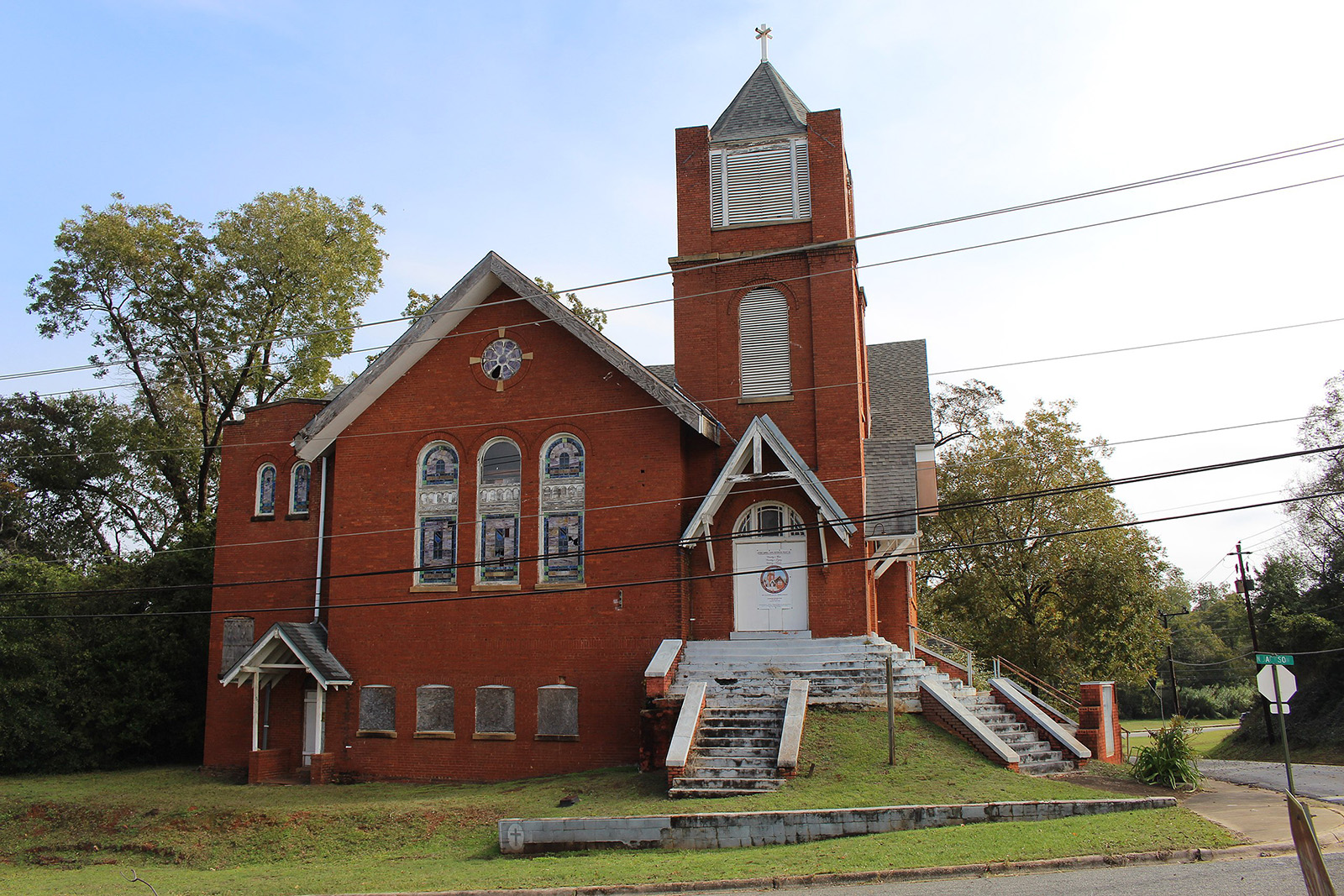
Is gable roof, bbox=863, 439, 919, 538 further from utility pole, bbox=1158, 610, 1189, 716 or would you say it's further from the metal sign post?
utility pole, bbox=1158, 610, 1189, 716

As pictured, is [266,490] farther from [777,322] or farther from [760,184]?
[760,184]

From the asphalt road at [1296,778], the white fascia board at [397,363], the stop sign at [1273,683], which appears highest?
the white fascia board at [397,363]

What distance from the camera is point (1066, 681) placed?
117ft

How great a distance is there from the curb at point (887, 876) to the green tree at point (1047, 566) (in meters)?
20.1

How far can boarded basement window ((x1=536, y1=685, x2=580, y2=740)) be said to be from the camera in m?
21.4

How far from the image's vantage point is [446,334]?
2398 centimetres

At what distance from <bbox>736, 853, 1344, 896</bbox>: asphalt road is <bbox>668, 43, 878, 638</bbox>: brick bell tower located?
9.71 m

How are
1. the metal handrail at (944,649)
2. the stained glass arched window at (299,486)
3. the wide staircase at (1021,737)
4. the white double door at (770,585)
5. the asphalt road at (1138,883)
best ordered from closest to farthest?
the asphalt road at (1138,883) < the wide staircase at (1021,737) < the white double door at (770,585) < the metal handrail at (944,649) < the stained glass arched window at (299,486)

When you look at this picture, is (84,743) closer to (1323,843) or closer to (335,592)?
(335,592)

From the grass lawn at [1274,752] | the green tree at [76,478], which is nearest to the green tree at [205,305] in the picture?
the green tree at [76,478]

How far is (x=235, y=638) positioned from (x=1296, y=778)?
86.5ft

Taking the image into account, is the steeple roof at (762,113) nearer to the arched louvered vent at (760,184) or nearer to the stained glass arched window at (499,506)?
the arched louvered vent at (760,184)

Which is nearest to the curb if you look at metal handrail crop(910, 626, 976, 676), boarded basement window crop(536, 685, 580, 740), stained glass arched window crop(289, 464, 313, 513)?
boarded basement window crop(536, 685, 580, 740)

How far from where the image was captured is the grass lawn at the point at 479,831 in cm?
1265
